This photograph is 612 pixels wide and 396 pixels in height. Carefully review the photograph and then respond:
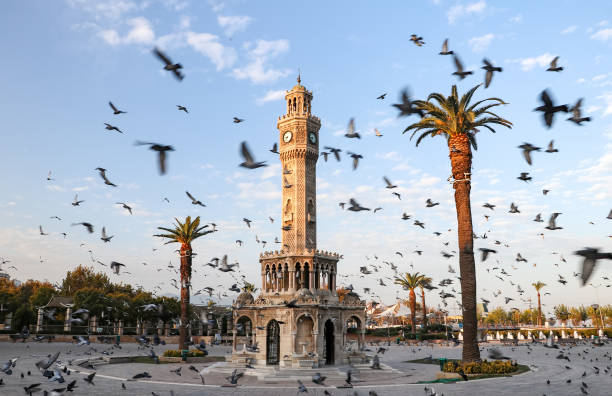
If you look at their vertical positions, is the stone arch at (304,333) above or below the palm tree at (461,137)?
below

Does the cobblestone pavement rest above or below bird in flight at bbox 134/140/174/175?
below

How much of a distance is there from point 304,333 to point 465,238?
1845 centimetres

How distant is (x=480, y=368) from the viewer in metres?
27.0

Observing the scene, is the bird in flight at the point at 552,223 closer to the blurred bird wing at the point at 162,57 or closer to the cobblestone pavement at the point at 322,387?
the cobblestone pavement at the point at 322,387

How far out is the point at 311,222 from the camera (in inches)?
1950

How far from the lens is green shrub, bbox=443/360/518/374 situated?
26.8m

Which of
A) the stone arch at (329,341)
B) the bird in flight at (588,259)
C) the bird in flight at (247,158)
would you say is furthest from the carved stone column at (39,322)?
the bird in flight at (588,259)

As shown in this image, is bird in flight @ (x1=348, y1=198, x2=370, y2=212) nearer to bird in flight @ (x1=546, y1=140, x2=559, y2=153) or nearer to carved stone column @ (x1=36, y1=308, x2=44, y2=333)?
bird in flight @ (x1=546, y1=140, x2=559, y2=153)

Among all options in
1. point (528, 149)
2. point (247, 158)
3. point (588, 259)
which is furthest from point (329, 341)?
point (588, 259)

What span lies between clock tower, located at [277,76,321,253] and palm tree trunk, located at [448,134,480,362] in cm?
2143

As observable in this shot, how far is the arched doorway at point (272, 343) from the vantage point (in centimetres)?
4155

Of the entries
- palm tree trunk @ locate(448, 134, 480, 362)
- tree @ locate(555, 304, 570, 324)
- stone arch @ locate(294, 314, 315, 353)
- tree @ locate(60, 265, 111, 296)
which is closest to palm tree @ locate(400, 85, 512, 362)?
palm tree trunk @ locate(448, 134, 480, 362)

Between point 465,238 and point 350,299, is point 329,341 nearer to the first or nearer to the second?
point 350,299

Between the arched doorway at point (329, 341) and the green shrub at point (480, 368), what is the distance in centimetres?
1511
